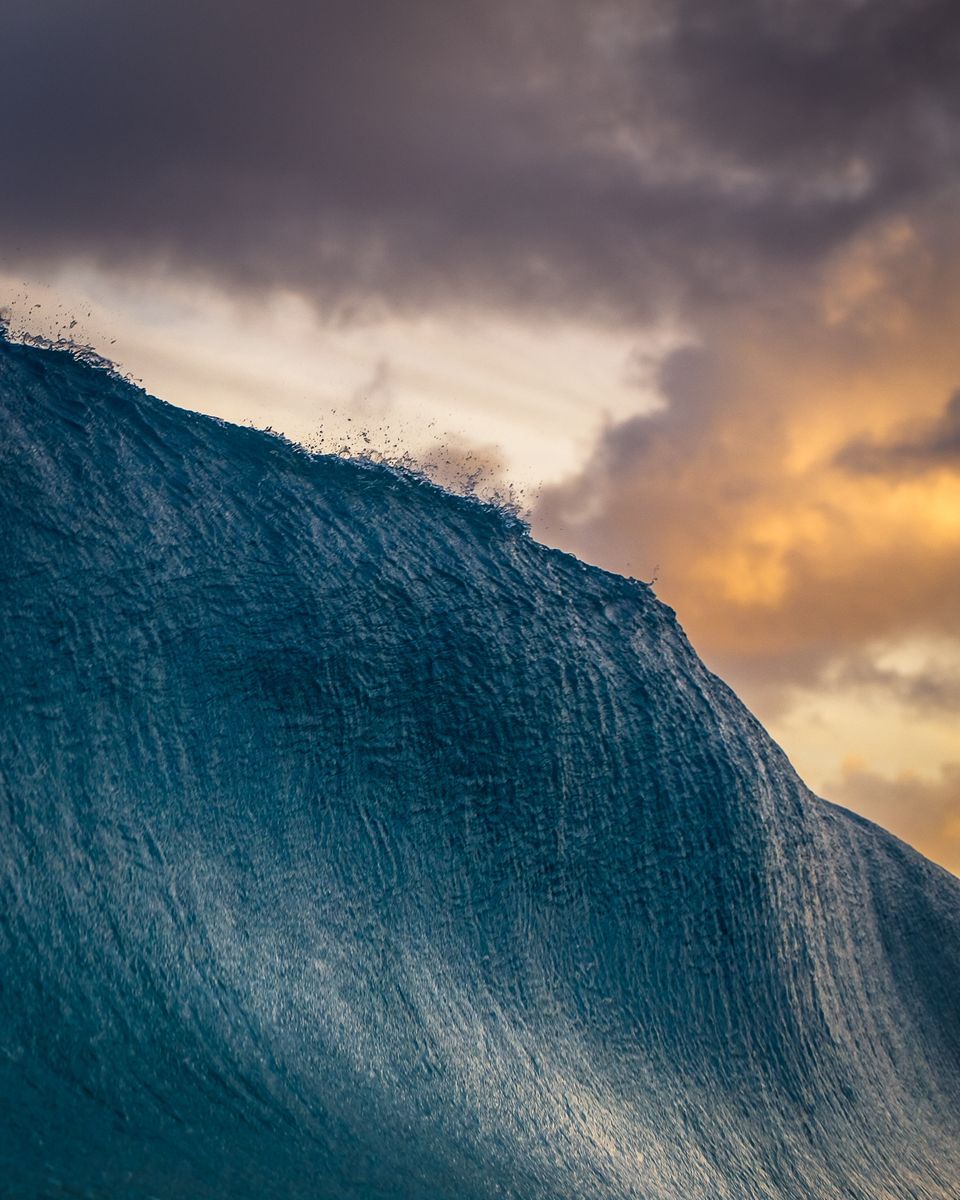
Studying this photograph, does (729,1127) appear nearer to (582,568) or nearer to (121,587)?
(582,568)

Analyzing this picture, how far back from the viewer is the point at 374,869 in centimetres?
1330

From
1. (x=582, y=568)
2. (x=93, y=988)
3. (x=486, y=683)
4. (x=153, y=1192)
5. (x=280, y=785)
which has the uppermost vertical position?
(x=582, y=568)

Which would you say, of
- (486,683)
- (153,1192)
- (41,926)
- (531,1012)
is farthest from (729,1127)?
(41,926)

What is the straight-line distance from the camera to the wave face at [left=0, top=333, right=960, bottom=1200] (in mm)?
10547

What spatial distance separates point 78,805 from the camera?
1154 cm

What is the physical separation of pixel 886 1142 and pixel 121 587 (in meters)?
13.6

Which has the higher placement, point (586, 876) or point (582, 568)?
point (582, 568)

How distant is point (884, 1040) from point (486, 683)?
376 inches

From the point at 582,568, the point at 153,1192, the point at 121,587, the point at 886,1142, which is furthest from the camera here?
the point at 582,568

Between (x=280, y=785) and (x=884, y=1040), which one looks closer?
(x=280, y=785)

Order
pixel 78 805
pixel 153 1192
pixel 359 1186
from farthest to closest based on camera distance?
pixel 78 805 < pixel 359 1186 < pixel 153 1192

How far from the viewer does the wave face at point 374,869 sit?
A: 10547 millimetres

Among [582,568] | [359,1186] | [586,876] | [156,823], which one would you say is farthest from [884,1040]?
[156,823]

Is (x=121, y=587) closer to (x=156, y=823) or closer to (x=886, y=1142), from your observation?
(x=156, y=823)
